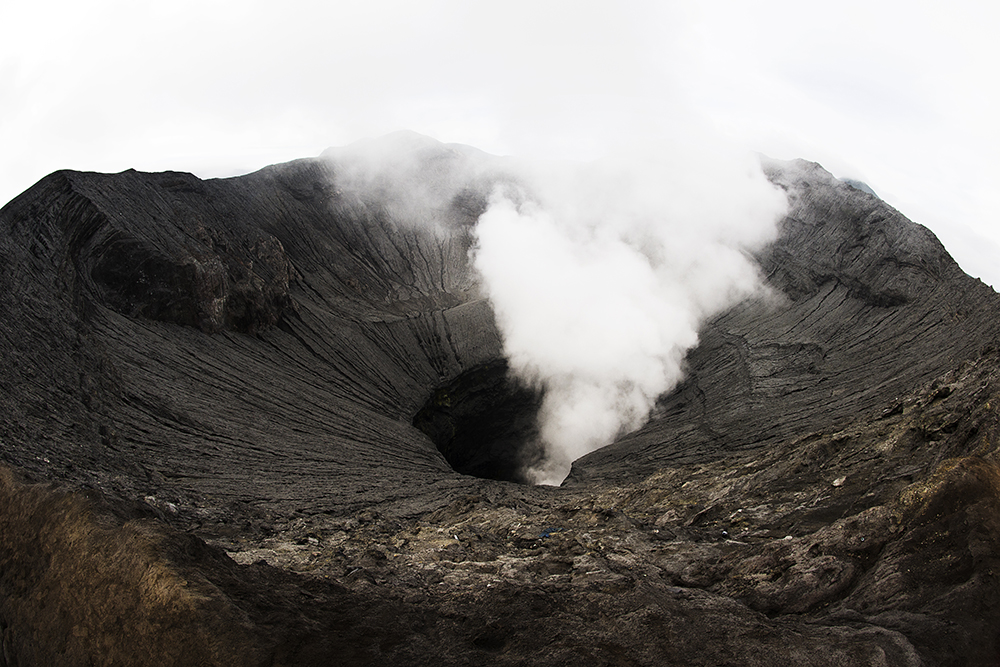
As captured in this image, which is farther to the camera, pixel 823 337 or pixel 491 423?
pixel 491 423

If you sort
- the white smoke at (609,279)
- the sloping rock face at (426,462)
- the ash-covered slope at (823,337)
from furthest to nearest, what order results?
the white smoke at (609,279), the ash-covered slope at (823,337), the sloping rock face at (426,462)

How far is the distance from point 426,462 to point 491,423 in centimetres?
901

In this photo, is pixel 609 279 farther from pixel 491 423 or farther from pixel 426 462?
pixel 426 462

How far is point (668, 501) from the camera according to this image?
45.0ft

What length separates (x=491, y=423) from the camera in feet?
92.7

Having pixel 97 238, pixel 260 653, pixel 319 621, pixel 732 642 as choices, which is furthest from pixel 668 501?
pixel 97 238

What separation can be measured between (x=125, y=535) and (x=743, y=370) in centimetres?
2018

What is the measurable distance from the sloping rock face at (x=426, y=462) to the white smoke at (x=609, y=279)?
1.33 metres

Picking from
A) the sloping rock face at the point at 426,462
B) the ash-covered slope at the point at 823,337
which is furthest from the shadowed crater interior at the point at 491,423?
the ash-covered slope at the point at 823,337

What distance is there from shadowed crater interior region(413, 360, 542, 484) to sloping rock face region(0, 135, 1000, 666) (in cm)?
15

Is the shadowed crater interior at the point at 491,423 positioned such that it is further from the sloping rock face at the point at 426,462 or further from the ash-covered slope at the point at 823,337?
the ash-covered slope at the point at 823,337

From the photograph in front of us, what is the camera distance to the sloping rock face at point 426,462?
7.45m

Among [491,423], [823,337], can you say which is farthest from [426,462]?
[823,337]

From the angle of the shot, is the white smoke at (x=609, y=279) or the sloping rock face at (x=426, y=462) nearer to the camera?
the sloping rock face at (x=426, y=462)
